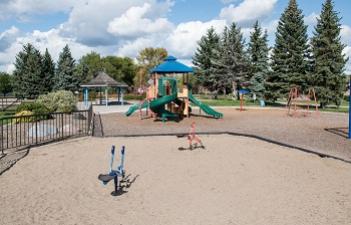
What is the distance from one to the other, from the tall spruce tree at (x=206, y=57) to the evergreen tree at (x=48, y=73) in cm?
2077

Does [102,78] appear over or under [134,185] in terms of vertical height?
over

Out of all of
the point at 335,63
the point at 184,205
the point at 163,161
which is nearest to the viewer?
the point at 184,205

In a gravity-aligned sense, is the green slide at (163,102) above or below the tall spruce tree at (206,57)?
below

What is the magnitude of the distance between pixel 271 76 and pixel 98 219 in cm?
3142

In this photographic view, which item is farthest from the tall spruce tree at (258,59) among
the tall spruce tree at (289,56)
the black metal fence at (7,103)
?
the black metal fence at (7,103)

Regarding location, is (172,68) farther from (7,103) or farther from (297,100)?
(7,103)

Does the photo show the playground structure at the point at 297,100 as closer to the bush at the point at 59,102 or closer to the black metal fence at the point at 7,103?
the bush at the point at 59,102

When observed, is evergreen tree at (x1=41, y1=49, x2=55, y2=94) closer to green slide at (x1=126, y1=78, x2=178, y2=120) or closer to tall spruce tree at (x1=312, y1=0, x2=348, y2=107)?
green slide at (x1=126, y1=78, x2=178, y2=120)

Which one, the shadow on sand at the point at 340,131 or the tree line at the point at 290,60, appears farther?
the tree line at the point at 290,60

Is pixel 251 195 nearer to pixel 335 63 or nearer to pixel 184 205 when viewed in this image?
pixel 184 205

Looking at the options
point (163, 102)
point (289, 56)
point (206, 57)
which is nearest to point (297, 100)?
point (289, 56)

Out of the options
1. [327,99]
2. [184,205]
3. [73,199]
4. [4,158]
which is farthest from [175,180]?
[327,99]

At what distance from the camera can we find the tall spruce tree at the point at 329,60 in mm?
29453

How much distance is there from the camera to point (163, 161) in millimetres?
8961
